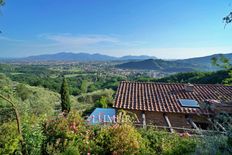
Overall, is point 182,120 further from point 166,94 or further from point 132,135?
point 132,135

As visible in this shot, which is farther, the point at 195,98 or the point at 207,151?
the point at 195,98

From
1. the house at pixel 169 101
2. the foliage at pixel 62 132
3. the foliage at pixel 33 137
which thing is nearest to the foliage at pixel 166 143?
the foliage at pixel 62 132

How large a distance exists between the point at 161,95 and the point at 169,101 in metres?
1.23

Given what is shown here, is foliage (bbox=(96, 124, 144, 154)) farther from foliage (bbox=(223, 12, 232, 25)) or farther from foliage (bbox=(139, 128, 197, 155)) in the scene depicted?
foliage (bbox=(223, 12, 232, 25))

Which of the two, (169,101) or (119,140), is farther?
(169,101)

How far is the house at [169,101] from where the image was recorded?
1109 centimetres

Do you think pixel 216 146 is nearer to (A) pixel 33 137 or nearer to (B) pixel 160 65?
(A) pixel 33 137

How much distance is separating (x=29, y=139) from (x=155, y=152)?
12.1 ft

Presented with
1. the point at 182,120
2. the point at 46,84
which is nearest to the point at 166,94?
the point at 182,120

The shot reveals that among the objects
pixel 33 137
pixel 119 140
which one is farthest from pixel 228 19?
pixel 33 137

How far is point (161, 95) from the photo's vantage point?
1377 cm

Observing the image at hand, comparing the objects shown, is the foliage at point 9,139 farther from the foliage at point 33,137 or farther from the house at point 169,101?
the house at point 169,101

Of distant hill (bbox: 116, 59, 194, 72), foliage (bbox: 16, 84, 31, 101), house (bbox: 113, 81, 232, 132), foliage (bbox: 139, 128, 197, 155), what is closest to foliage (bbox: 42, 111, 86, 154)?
foliage (bbox: 139, 128, 197, 155)

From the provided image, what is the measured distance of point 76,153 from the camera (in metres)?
5.25
